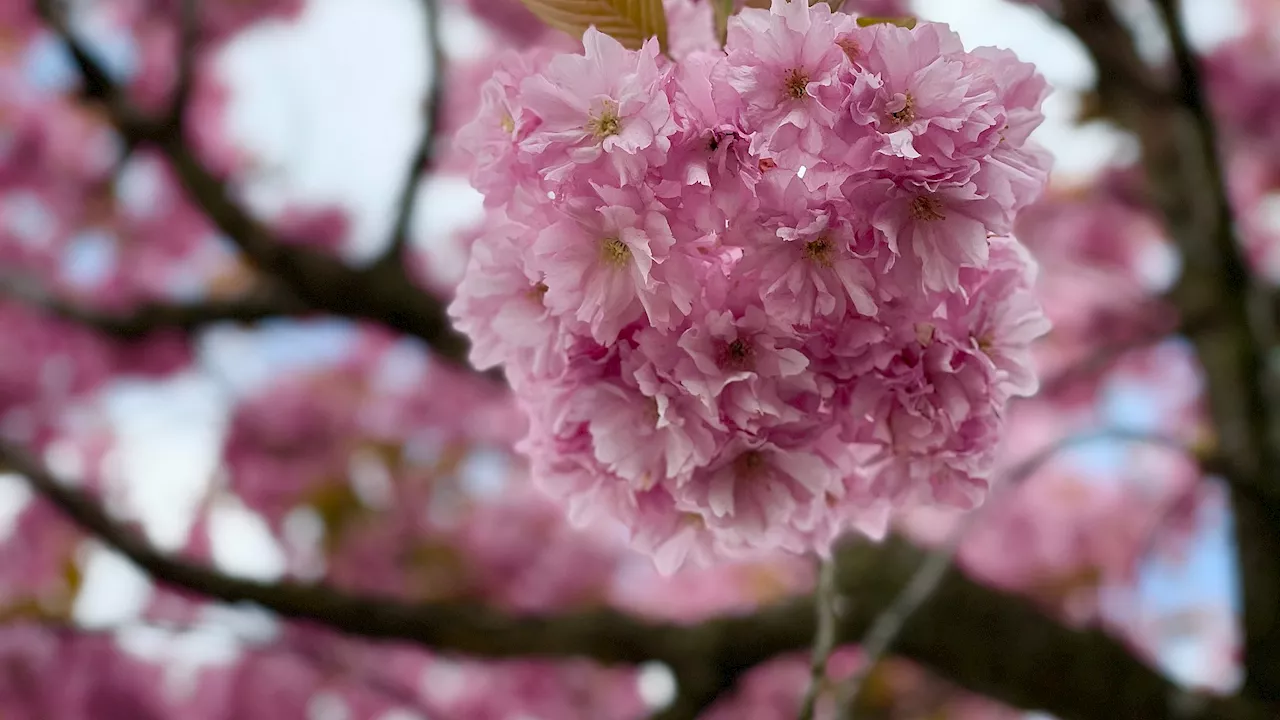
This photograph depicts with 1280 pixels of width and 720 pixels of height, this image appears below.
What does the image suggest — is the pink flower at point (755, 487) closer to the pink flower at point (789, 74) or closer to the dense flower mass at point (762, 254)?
the dense flower mass at point (762, 254)

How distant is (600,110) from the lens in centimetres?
60

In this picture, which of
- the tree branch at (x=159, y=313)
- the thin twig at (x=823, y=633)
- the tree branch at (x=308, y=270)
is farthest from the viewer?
the tree branch at (x=159, y=313)

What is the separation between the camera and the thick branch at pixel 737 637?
1.52 m

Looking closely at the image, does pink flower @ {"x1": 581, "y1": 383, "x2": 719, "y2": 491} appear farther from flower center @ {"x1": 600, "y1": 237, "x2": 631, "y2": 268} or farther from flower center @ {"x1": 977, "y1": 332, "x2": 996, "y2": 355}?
flower center @ {"x1": 977, "y1": 332, "x2": 996, "y2": 355}

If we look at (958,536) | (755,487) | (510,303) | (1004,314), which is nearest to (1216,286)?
(958,536)

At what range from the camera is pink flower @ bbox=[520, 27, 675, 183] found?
0.58 meters

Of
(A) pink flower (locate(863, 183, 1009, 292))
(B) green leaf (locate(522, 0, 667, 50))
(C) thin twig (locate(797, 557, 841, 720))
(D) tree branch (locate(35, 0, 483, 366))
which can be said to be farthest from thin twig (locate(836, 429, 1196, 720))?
(D) tree branch (locate(35, 0, 483, 366))

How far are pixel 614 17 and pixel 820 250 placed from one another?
9.8 inches

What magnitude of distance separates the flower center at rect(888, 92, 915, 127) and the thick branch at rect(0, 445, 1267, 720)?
109 centimetres

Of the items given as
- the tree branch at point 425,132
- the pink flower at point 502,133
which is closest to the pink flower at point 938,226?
the pink flower at point 502,133

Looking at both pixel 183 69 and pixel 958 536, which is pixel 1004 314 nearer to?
pixel 958 536

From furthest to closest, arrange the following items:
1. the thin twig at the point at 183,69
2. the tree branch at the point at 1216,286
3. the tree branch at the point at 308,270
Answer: the thin twig at the point at 183,69, the tree branch at the point at 308,270, the tree branch at the point at 1216,286

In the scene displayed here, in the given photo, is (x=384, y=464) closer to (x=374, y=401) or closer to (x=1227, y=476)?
(x=374, y=401)

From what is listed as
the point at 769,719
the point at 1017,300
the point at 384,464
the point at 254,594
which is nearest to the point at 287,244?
the point at 254,594
